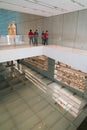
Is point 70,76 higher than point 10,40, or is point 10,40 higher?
point 10,40

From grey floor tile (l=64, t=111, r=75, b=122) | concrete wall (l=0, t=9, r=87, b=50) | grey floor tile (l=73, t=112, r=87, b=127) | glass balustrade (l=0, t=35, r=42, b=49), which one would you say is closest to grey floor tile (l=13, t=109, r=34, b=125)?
grey floor tile (l=64, t=111, r=75, b=122)

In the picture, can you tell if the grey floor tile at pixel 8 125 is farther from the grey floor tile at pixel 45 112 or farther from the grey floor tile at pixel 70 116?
the grey floor tile at pixel 70 116

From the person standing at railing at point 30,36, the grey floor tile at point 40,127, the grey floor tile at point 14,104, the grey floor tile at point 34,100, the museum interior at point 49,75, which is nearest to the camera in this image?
the grey floor tile at point 40,127

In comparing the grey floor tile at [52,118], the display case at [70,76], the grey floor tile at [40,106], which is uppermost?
the display case at [70,76]

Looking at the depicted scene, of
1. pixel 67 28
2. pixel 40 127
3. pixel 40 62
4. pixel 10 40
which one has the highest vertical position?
pixel 67 28

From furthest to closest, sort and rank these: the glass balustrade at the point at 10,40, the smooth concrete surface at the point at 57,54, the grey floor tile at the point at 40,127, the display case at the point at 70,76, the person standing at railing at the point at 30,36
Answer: the person standing at railing at the point at 30,36
the display case at the point at 70,76
the glass balustrade at the point at 10,40
the grey floor tile at the point at 40,127
the smooth concrete surface at the point at 57,54

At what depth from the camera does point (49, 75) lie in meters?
10.4

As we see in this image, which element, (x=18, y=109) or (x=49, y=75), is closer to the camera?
(x=18, y=109)

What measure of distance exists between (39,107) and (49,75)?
4.21 meters

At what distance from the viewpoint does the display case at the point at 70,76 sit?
7.61 metres

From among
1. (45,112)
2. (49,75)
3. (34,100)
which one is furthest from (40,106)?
(49,75)

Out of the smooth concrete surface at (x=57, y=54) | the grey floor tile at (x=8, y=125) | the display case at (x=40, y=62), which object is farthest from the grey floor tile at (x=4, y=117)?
the display case at (x=40, y=62)

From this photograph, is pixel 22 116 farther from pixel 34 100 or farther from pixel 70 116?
pixel 70 116

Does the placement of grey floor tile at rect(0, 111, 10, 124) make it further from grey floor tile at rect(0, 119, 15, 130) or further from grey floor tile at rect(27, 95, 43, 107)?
grey floor tile at rect(27, 95, 43, 107)
